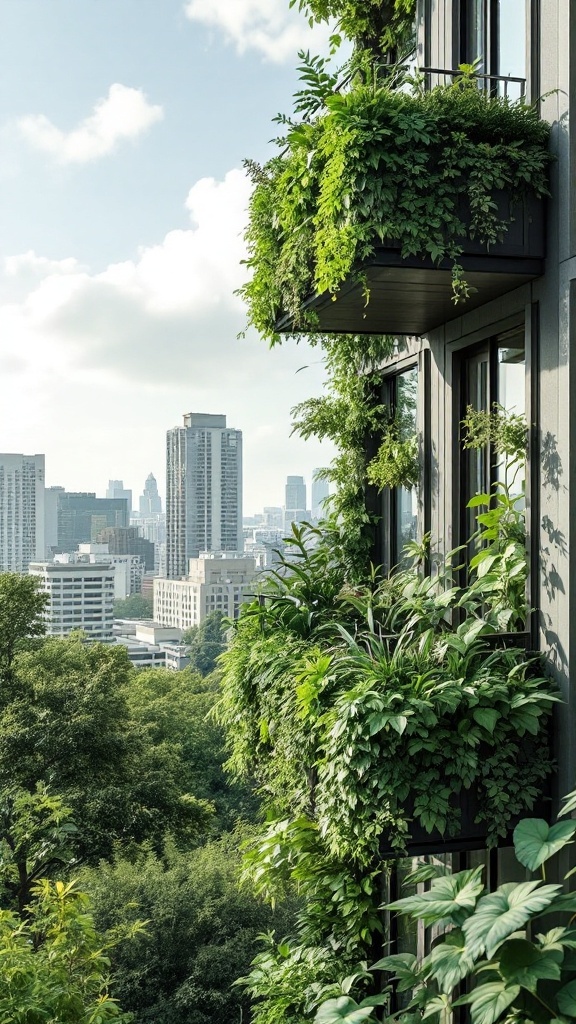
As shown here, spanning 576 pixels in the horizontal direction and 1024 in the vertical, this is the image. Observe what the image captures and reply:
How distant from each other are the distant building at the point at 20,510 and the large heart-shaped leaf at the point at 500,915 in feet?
115

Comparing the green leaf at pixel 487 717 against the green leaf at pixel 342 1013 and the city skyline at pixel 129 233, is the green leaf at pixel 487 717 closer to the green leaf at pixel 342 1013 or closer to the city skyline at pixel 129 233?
the green leaf at pixel 342 1013

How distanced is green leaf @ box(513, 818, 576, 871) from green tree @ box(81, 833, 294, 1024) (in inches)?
386

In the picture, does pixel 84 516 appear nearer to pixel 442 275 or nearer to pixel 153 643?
pixel 153 643

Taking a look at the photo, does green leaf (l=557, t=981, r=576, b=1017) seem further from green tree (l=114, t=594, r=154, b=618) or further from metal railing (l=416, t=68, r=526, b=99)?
green tree (l=114, t=594, r=154, b=618)

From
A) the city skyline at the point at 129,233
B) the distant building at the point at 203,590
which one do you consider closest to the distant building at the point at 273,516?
the city skyline at the point at 129,233

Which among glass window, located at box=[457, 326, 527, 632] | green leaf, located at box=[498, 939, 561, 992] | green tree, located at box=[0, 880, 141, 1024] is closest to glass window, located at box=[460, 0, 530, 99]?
glass window, located at box=[457, 326, 527, 632]

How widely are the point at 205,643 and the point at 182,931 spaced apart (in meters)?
17.9

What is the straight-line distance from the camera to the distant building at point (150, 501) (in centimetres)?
6188

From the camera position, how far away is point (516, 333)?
5191mm

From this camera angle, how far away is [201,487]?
1556 inches

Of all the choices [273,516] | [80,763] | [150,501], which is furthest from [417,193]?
[150,501]

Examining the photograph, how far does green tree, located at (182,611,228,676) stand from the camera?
100.0 feet

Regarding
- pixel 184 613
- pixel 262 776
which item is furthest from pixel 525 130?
pixel 184 613

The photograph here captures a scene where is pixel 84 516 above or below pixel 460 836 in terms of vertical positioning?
above
